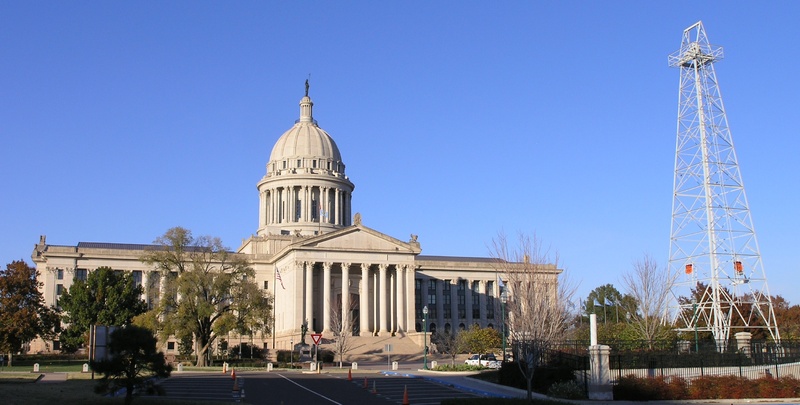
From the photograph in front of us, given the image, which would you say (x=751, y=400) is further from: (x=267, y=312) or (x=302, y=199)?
(x=302, y=199)

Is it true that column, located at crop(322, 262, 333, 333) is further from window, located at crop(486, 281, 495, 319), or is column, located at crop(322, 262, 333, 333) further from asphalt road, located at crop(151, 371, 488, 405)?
asphalt road, located at crop(151, 371, 488, 405)

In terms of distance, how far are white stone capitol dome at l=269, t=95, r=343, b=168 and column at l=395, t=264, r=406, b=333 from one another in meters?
27.8

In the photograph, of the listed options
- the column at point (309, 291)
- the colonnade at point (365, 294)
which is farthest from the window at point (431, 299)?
the column at point (309, 291)

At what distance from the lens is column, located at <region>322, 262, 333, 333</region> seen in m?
97.7

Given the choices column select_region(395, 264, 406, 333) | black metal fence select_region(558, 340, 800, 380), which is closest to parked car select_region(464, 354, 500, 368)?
black metal fence select_region(558, 340, 800, 380)

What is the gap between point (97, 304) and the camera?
8525 cm

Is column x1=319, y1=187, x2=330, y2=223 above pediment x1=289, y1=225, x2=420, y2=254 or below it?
above

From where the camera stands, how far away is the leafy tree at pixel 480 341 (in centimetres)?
8170

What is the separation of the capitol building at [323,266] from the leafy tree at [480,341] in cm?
1196

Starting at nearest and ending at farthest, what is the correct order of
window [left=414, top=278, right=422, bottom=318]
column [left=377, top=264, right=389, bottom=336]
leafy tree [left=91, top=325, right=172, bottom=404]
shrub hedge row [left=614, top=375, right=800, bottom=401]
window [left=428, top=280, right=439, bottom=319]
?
leafy tree [left=91, top=325, right=172, bottom=404], shrub hedge row [left=614, top=375, right=800, bottom=401], column [left=377, top=264, right=389, bottom=336], window [left=414, top=278, right=422, bottom=318], window [left=428, top=280, right=439, bottom=319]

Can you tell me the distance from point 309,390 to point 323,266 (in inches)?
2296

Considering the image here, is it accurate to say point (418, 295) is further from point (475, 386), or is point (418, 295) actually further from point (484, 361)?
point (475, 386)

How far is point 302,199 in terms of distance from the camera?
122875 mm

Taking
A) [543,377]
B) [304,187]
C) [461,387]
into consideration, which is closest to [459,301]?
[304,187]
